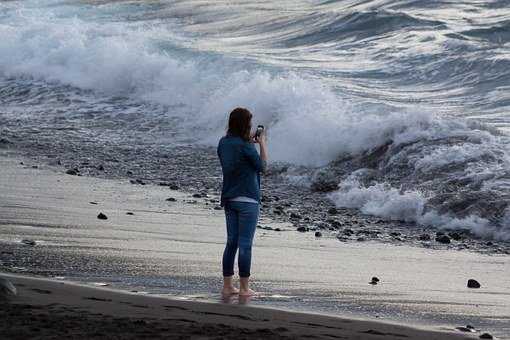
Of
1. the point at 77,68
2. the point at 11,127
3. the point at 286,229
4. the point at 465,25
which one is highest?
the point at 465,25

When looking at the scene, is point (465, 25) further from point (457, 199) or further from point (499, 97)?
point (457, 199)

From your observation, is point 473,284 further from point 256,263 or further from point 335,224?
point 335,224

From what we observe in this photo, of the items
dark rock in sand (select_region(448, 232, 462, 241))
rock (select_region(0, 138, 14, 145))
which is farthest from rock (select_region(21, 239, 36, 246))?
rock (select_region(0, 138, 14, 145))

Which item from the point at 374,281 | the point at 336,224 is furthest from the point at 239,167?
the point at 336,224

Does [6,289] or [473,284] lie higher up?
[473,284]

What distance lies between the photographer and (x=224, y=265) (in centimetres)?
793

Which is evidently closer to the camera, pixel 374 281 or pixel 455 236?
pixel 374 281

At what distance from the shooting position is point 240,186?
7.93 meters

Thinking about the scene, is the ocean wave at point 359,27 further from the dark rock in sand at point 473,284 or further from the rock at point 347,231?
the dark rock in sand at point 473,284

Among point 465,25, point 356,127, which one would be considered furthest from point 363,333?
point 465,25

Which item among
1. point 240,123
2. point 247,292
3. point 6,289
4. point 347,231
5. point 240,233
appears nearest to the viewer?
point 6,289

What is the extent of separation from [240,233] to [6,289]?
193 centimetres

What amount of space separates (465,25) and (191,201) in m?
15.4

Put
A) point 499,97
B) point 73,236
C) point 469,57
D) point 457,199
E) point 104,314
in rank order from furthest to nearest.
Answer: point 469,57
point 499,97
point 457,199
point 73,236
point 104,314
